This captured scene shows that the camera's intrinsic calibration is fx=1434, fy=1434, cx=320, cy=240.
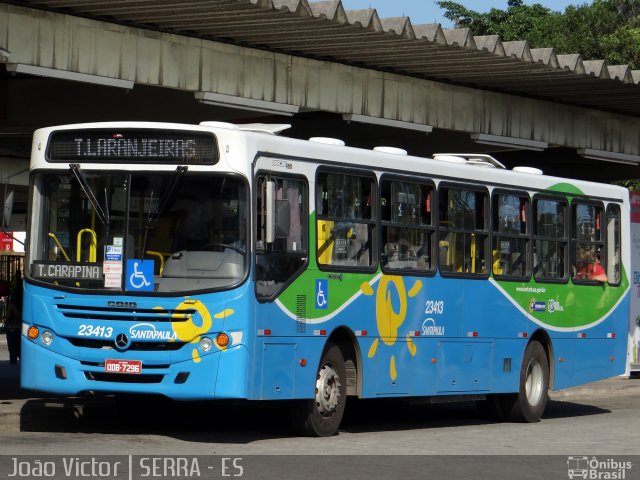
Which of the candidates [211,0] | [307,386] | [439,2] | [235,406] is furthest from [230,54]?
[439,2]

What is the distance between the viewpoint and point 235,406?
18641 millimetres

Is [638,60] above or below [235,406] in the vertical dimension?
above

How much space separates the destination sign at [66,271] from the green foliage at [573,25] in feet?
159

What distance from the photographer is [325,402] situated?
47.7 ft

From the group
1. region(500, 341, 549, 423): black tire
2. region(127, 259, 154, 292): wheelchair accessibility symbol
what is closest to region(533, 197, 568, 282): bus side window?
region(500, 341, 549, 423): black tire

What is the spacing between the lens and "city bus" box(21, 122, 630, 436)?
1323 cm

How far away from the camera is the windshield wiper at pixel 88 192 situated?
1360 cm

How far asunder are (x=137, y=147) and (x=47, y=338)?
6.59 feet

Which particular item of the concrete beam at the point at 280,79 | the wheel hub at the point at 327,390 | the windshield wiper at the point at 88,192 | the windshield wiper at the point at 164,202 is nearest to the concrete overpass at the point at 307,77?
the concrete beam at the point at 280,79

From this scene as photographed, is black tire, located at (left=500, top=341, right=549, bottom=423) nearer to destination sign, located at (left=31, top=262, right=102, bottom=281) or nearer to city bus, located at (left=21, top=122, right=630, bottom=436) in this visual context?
city bus, located at (left=21, top=122, right=630, bottom=436)

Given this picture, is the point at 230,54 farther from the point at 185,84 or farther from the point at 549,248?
the point at 549,248

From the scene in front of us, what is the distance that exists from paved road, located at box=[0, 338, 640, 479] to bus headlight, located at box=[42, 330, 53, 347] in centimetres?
93

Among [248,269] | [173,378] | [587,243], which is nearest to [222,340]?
[173,378]

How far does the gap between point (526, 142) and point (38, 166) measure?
12195 millimetres
